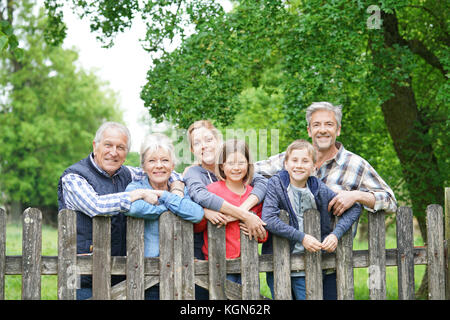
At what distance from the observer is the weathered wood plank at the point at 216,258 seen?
390 centimetres

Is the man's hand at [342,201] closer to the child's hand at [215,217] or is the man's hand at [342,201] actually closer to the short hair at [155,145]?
the child's hand at [215,217]

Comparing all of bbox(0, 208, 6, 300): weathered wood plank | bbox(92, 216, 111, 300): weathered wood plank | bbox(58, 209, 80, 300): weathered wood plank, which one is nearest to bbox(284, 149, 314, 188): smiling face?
bbox(92, 216, 111, 300): weathered wood plank

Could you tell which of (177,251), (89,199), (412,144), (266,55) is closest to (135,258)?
(177,251)

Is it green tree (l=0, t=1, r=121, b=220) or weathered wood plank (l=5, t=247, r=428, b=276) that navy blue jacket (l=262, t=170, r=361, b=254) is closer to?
weathered wood plank (l=5, t=247, r=428, b=276)

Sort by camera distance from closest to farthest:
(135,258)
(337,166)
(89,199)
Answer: (89,199), (135,258), (337,166)

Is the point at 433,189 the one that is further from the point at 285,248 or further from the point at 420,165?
the point at 285,248

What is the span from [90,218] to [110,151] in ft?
1.74

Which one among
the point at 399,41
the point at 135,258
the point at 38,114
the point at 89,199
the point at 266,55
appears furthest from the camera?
the point at 38,114

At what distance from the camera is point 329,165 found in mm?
4480

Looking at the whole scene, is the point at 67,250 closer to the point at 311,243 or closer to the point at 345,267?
the point at 311,243

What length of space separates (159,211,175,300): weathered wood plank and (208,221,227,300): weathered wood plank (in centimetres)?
29

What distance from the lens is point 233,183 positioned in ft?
13.3

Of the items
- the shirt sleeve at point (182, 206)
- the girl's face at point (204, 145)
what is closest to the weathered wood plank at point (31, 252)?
the shirt sleeve at point (182, 206)

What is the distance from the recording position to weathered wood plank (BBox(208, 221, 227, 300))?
3898 millimetres
